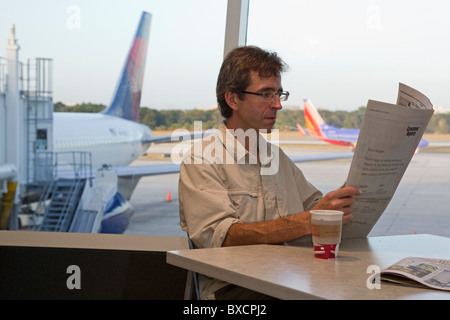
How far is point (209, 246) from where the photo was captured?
1249 millimetres

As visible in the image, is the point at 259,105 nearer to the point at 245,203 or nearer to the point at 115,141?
the point at 245,203

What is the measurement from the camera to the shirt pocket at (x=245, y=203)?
52.2 inches

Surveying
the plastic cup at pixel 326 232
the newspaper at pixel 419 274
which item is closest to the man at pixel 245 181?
the plastic cup at pixel 326 232

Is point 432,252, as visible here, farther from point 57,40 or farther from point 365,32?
point 57,40

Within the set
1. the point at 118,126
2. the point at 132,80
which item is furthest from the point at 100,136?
the point at 132,80

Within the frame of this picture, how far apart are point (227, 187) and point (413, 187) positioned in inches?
226

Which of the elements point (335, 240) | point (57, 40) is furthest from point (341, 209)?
point (57, 40)

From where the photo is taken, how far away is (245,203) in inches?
52.6

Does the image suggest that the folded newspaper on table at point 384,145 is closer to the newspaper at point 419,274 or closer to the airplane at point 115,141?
the newspaper at point 419,274

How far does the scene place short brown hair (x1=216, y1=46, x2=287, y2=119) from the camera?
4.63 ft

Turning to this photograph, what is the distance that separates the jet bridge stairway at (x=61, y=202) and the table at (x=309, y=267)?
8.35 meters

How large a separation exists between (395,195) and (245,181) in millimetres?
6065

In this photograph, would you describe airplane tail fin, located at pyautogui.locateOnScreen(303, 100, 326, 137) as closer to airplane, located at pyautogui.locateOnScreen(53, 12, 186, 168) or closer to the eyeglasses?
the eyeglasses

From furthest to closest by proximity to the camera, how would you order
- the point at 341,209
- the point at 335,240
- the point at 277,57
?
the point at 277,57 → the point at 341,209 → the point at 335,240
